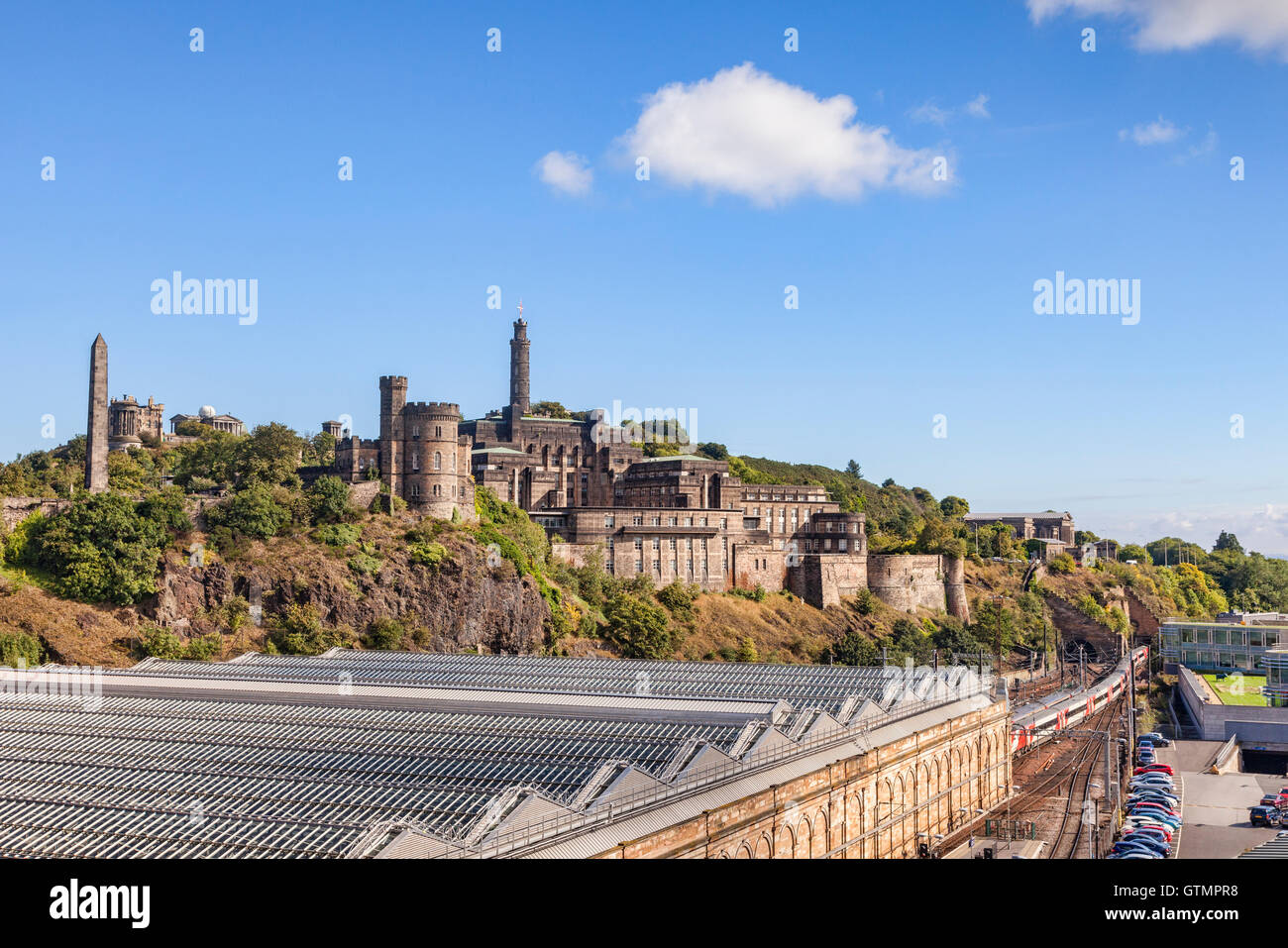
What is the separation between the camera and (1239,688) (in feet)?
302

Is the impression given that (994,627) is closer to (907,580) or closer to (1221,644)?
(907,580)

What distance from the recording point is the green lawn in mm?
84688

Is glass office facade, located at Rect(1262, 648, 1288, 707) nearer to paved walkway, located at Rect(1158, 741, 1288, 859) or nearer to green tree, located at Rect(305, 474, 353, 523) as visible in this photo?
paved walkway, located at Rect(1158, 741, 1288, 859)

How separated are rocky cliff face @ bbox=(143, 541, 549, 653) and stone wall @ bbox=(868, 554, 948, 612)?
42925 millimetres

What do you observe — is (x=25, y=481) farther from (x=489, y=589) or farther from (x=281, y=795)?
(x=281, y=795)

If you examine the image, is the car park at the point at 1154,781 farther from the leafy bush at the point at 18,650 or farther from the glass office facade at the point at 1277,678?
the leafy bush at the point at 18,650

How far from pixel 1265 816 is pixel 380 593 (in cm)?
5401

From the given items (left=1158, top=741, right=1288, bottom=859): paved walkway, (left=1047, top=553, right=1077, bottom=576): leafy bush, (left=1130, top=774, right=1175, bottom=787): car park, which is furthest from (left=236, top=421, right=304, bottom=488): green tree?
→ (left=1047, top=553, right=1077, bottom=576): leafy bush

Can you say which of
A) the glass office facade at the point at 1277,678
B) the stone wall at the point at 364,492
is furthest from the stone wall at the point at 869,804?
the stone wall at the point at 364,492

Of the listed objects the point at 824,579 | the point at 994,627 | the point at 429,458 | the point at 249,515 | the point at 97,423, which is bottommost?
the point at 994,627

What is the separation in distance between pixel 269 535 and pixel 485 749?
46236 millimetres

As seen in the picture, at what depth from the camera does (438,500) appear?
87750 mm

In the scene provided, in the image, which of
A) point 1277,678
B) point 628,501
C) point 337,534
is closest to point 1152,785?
point 1277,678
